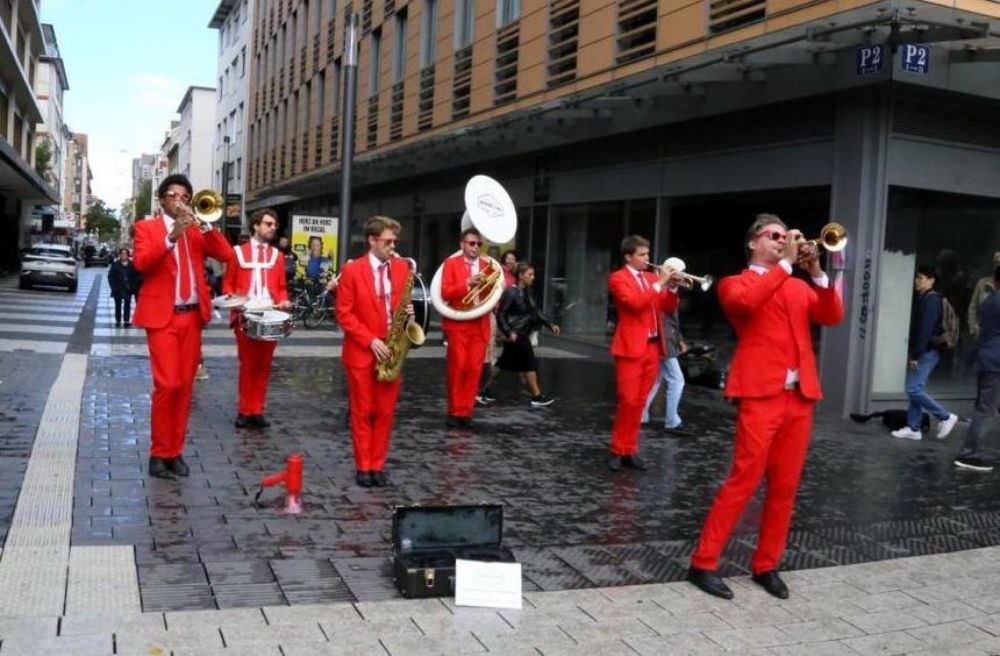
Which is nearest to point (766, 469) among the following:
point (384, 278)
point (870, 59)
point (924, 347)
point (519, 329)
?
point (384, 278)

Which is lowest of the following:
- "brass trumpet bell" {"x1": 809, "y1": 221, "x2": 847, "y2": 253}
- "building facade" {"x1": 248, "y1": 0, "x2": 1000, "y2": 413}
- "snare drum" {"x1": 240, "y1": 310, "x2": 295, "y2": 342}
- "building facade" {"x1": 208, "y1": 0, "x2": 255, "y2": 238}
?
"snare drum" {"x1": 240, "y1": 310, "x2": 295, "y2": 342}

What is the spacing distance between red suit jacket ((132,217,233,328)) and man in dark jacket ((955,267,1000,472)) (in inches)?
254

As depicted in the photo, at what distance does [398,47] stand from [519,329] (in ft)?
55.2

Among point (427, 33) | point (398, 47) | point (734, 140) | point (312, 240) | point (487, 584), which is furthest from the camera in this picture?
point (398, 47)

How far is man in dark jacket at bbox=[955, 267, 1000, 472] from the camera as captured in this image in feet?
27.9

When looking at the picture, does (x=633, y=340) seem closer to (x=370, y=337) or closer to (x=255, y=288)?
(x=370, y=337)

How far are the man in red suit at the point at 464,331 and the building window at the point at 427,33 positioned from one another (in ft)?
49.2

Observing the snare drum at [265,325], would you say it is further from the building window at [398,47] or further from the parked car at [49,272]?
the parked car at [49,272]

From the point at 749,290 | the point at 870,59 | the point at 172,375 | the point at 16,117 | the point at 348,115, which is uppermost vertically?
the point at 16,117

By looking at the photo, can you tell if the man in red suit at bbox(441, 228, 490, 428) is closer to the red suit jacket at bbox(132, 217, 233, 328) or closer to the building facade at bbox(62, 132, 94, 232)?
the red suit jacket at bbox(132, 217, 233, 328)

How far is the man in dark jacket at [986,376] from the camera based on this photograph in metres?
8.49

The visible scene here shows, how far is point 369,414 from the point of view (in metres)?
6.76

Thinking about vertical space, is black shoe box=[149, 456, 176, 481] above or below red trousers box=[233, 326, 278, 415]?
below

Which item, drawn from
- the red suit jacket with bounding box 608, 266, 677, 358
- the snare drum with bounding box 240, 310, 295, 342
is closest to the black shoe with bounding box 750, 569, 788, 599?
the red suit jacket with bounding box 608, 266, 677, 358
